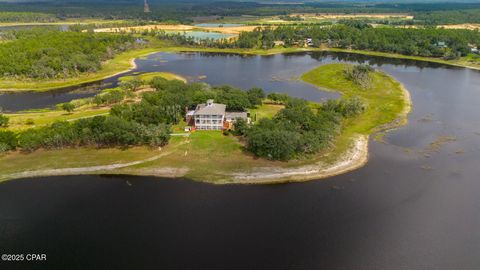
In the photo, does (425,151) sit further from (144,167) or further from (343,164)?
(144,167)

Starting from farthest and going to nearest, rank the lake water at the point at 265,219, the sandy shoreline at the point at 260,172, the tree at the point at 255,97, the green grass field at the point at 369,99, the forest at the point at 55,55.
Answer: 1. the forest at the point at 55,55
2. the tree at the point at 255,97
3. the green grass field at the point at 369,99
4. the sandy shoreline at the point at 260,172
5. the lake water at the point at 265,219

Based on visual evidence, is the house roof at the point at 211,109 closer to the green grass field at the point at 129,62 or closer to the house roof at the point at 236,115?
the house roof at the point at 236,115

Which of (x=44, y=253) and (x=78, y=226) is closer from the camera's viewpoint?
(x=44, y=253)

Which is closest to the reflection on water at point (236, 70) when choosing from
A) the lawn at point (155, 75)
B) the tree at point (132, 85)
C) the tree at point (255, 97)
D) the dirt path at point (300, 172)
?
the lawn at point (155, 75)

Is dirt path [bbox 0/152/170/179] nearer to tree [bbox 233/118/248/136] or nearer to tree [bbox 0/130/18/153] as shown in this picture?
tree [bbox 0/130/18/153]

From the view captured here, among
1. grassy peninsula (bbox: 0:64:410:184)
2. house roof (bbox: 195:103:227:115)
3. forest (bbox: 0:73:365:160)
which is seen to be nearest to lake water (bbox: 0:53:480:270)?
grassy peninsula (bbox: 0:64:410:184)

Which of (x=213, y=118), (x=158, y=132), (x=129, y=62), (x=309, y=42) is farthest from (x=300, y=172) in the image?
(x=309, y=42)

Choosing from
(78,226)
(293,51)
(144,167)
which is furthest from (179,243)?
(293,51)
